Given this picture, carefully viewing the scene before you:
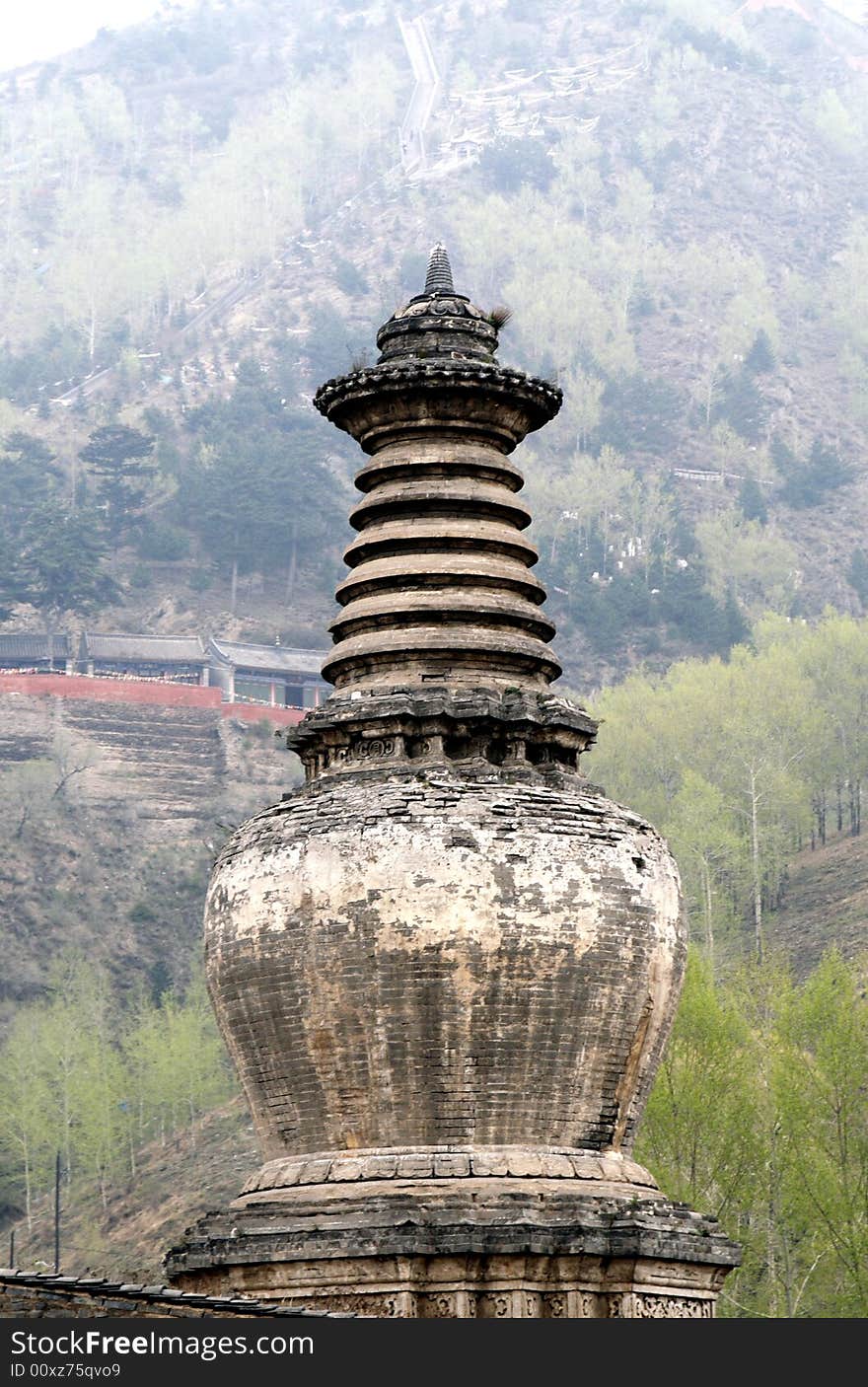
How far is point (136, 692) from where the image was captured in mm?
101125

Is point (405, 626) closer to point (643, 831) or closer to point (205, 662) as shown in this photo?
point (643, 831)

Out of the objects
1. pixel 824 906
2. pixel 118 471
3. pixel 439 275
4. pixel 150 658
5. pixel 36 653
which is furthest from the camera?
pixel 118 471

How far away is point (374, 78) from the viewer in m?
189

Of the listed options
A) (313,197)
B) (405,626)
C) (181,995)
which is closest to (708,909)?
(181,995)

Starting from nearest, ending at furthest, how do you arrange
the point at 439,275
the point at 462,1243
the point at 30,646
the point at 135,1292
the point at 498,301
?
the point at 135,1292
the point at 462,1243
the point at 439,275
the point at 30,646
the point at 498,301

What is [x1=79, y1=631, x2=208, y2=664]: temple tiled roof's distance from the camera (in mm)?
103750

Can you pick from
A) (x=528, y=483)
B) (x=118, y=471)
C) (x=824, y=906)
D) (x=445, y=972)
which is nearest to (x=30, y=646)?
(x=118, y=471)

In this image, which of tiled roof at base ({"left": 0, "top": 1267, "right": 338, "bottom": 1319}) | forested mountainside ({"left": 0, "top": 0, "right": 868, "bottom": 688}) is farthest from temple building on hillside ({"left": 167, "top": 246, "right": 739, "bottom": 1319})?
forested mountainside ({"left": 0, "top": 0, "right": 868, "bottom": 688})

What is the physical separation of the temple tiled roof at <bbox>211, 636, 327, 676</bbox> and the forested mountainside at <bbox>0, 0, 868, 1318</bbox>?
186 inches

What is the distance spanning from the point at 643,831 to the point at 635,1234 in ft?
9.21

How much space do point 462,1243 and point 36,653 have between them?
301 ft

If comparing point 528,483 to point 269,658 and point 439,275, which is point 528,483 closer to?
point 269,658

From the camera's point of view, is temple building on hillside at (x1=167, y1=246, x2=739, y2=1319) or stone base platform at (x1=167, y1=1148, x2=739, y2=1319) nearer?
stone base platform at (x1=167, y1=1148, x2=739, y2=1319)

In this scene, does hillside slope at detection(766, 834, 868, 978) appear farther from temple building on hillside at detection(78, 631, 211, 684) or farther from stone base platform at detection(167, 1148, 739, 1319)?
temple building on hillside at detection(78, 631, 211, 684)
